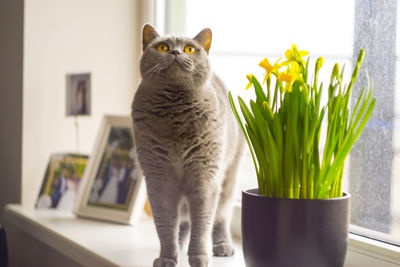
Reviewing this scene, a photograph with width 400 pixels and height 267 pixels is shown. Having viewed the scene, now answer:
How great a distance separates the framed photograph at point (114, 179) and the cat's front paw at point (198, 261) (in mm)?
523

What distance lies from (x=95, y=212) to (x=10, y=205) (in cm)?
41

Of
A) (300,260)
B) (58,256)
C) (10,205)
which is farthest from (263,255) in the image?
(10,205)

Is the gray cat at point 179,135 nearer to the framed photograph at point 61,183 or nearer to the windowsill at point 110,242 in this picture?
the windowsill at point 110,242

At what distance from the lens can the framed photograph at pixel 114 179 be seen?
1453mm

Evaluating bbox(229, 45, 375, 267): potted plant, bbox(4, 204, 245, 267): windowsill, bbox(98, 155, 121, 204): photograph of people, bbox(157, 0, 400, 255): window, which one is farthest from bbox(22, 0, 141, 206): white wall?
bbox(229, 45, 375, 267): potted plant

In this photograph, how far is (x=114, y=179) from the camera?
4.96ft

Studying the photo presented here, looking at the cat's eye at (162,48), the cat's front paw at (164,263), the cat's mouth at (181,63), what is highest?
the cat's eye at (162,48)

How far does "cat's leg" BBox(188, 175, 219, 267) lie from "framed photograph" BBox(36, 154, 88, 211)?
0.78 metres

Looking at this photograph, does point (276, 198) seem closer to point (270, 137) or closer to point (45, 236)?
point (270, 137)

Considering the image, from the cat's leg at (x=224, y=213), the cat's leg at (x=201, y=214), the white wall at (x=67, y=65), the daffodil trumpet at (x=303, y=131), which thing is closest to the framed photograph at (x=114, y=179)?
the white wall at (x=67, y=65)

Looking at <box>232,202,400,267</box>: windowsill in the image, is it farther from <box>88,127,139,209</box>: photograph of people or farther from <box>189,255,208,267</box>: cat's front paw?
<box>88,127,139,209</box>: photograph of people

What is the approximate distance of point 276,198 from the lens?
0.78 metres

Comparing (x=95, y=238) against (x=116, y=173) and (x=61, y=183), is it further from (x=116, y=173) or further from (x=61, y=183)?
(x=61, y=183)

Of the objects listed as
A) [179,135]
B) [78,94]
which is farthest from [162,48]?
[78,94]
